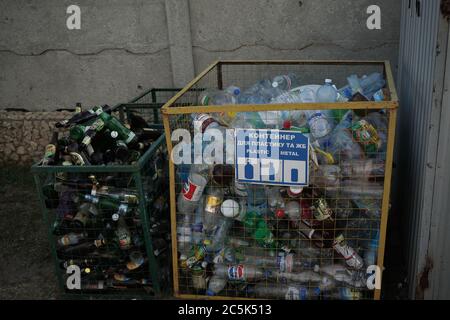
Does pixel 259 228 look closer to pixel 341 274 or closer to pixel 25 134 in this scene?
pixel 341 274

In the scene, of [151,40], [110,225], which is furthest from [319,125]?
Result: [151,40]

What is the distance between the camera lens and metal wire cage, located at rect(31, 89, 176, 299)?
3.06m

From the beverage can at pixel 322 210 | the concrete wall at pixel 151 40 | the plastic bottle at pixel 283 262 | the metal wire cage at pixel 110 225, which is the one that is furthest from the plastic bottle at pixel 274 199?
the concrete wall at pixel 151 40

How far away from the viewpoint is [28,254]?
3.96 metres

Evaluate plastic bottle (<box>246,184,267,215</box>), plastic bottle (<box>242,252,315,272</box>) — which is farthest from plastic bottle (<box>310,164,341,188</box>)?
plastic bottle (<box>242,252,315,272</box>)

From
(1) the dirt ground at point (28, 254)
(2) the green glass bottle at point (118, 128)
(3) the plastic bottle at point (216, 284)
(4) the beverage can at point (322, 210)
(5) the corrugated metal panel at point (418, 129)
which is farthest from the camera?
(1) the dirt ground at point (28, 254)

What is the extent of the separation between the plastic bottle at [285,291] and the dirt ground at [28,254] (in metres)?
0.56

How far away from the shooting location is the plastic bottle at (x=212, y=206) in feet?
9.70

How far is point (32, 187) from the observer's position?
17.0ft

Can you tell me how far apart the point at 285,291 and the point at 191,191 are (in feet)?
3.11

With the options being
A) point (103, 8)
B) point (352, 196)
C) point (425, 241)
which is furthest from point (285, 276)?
point (103, 8)

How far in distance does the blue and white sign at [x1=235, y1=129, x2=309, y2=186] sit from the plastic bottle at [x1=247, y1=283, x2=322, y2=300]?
2.54 feet

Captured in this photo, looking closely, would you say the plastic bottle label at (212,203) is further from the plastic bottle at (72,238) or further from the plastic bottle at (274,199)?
the plastic bottle at (72,238)

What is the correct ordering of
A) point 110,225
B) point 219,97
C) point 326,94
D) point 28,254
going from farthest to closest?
point 28,254
point 219,97
point 326,94
point 110,225
